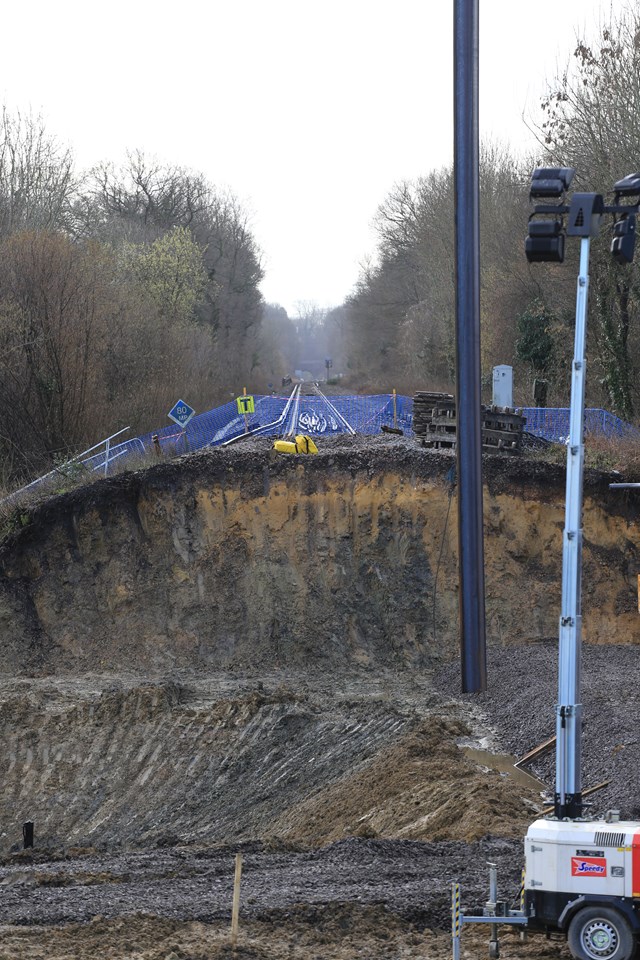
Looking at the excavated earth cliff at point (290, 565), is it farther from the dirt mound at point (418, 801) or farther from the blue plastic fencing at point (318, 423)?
the dirt mound at point (418, 801)

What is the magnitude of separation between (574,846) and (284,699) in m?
12.7

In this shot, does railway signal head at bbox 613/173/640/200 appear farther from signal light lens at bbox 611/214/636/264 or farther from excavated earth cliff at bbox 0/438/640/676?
excavated earth cliff at bbox 0/438/640/676

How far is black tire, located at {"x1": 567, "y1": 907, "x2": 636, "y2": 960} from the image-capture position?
7457 mm

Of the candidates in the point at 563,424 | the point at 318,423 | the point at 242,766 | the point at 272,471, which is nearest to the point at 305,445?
the point at 272,471

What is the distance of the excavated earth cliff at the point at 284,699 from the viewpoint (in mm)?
9805

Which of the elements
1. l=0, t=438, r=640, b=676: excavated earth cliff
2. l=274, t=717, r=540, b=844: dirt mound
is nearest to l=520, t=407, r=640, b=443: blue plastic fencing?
l=0, t=438, r=640, b=676: excavated earth cliff

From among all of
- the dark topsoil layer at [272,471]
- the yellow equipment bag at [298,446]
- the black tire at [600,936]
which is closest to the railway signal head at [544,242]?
the black tire at [600,936]

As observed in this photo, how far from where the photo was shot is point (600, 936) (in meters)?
7.52

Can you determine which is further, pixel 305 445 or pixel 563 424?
pixel 563 424

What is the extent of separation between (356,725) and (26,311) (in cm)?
1760

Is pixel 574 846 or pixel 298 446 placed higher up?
pixel 298 446

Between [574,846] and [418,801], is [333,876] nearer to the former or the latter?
[574,846]

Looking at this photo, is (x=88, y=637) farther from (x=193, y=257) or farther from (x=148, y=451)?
(x=193, y=257)

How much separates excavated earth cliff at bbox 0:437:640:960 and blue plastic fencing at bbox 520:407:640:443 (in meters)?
4.20
